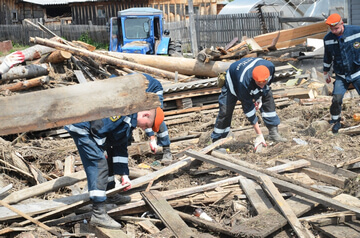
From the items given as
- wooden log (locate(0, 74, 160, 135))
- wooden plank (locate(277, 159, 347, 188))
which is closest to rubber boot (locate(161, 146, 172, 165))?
wooden plank (locate(277, 159, 347, 188))

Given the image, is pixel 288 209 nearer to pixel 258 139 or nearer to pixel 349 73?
pixel 258 139

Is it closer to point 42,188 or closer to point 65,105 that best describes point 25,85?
point 42,188

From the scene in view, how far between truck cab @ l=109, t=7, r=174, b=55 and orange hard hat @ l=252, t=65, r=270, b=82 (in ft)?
27.5

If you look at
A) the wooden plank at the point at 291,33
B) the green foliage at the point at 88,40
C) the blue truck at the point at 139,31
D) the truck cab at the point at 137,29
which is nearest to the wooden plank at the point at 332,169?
the wooden plank at the point at 291,33

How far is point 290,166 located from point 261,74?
1438 mm

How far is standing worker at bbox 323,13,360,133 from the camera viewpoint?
7.79 m

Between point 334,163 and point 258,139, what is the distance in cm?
119

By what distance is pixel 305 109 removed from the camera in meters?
9.47

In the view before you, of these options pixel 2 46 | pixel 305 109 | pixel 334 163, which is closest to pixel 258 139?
pixel 334 163

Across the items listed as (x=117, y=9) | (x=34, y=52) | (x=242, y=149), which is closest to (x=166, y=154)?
(x=242, y=149)

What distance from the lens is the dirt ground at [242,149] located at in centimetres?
550

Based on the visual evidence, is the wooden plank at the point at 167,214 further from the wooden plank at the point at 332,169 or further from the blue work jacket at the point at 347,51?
the blue work jacket at the point at 347,51

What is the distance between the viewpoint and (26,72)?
35.4ft

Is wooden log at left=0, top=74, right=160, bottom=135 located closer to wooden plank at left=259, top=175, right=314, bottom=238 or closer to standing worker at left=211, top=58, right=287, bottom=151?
wooden plank at left=259, top=175, right=314, bottom=238
